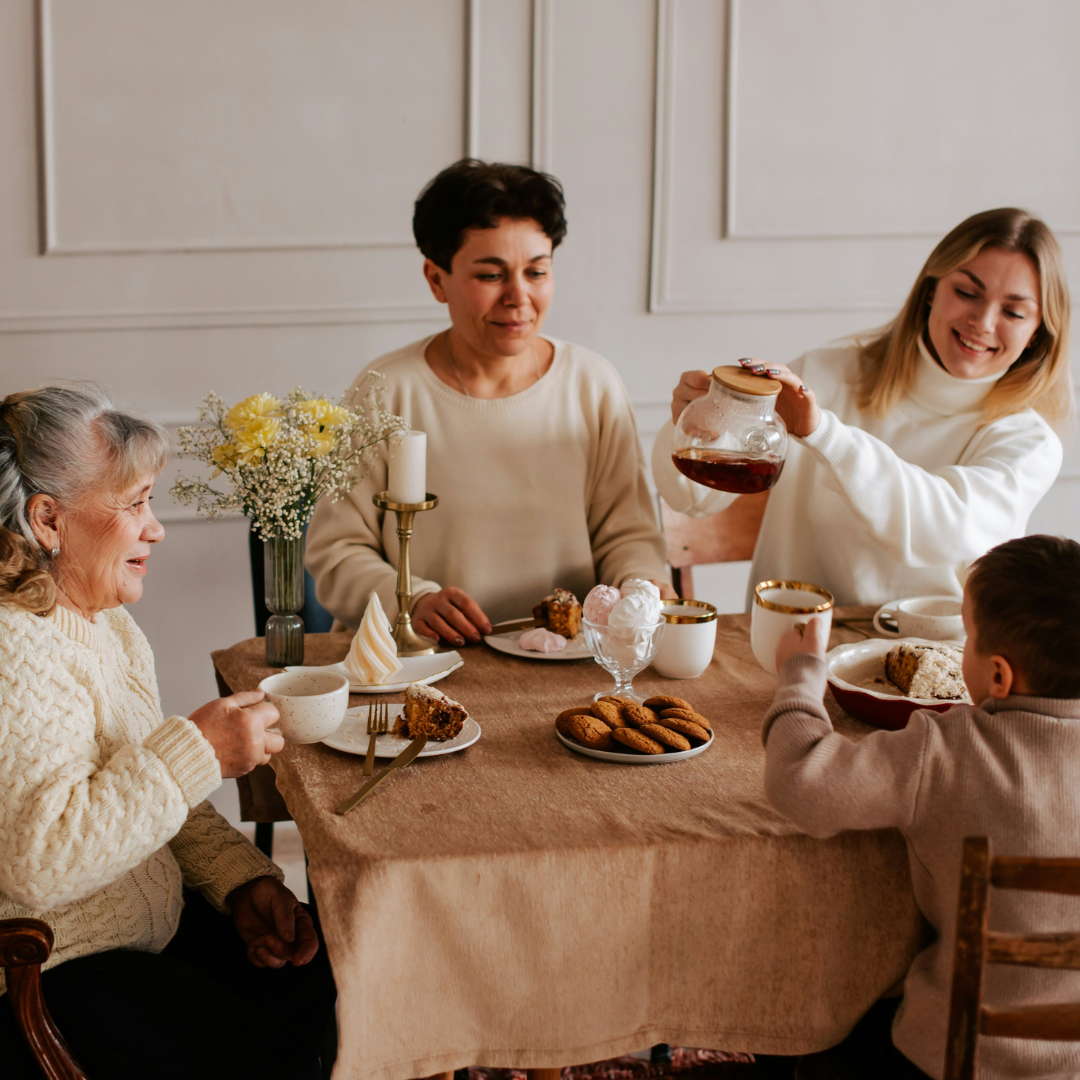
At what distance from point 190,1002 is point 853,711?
0.90 m

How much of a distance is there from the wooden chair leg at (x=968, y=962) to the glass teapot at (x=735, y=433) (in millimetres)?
748

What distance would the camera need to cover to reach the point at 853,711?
1493 millimetres

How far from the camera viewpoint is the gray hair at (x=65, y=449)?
49.4 inches

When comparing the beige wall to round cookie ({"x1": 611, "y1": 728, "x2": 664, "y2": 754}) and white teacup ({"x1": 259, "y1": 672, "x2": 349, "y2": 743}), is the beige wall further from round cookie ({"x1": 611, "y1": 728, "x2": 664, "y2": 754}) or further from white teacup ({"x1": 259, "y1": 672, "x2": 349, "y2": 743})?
round cookie ({"x1": 611, "y1": 728, "x2": 664, "y2": 754})

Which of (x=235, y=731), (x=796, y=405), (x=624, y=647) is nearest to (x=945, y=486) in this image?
(x=796, y=405)

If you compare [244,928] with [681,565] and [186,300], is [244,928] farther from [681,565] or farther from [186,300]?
[186,300]

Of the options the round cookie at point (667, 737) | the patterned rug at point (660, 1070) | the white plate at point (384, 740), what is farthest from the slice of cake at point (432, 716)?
the patterned rug at point (660, 1070)

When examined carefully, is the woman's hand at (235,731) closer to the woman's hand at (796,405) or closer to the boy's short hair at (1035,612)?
the boy's short hair at (1035,612)

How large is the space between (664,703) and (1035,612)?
0.49m

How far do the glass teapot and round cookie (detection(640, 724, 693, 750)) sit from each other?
410mm

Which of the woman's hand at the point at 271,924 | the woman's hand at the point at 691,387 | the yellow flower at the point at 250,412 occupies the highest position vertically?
the woman's hand at the point at 691,387

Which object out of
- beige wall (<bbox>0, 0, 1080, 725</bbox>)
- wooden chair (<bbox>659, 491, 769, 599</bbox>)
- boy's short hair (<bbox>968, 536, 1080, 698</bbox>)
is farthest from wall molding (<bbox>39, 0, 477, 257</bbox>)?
boy's short hair (<bbox>968, 536, 1080, 698</bbox>)

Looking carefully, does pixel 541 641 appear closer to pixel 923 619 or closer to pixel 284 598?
pixel 284 598

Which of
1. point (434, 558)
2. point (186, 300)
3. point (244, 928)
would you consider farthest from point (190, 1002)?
point (186, 300)
